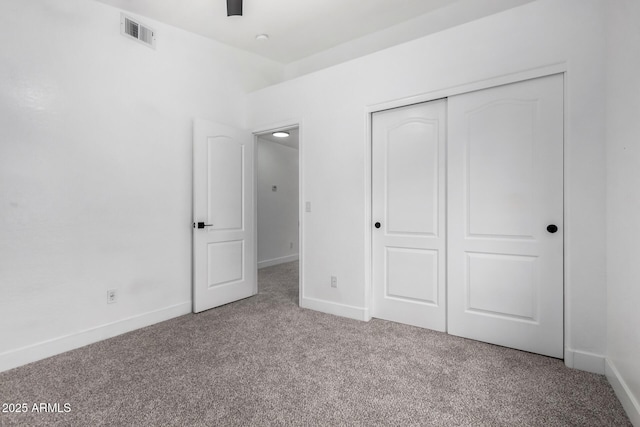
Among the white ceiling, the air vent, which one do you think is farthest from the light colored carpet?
the white ceiling

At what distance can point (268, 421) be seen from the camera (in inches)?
63.0

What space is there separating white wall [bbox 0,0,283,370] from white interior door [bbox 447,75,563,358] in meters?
2.71

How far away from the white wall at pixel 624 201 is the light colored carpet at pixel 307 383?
24 centimetres

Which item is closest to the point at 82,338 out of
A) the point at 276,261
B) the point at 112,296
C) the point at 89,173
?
the point at 112,296

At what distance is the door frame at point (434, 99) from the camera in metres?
2.13

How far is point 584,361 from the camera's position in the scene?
2057 millimetres

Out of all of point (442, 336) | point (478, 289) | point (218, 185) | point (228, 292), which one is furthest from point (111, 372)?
point (478, 289)

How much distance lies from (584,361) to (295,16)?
151 inches

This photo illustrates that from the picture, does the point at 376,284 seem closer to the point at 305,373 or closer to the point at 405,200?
the point at 405,200

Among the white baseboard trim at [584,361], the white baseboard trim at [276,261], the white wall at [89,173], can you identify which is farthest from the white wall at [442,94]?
the white baseboard trim at [276,261]

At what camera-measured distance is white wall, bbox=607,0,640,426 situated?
1.57m

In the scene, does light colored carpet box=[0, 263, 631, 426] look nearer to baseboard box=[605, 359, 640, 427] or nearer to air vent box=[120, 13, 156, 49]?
baseboard box=[605, 359, 640, 427]

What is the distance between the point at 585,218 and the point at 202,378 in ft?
8.96

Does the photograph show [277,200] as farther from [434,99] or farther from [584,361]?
[584,361]
